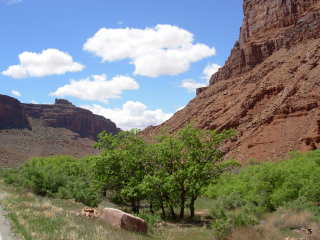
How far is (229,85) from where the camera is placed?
88.1 meters

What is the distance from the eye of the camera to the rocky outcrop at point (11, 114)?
144 meters

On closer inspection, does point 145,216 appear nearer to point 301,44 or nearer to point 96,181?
point 96,181

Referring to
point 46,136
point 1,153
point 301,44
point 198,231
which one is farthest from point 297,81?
point 46,136

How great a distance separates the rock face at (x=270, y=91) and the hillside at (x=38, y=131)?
4094 centimetres

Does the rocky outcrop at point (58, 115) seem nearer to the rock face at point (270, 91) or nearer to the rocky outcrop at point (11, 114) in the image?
the rocky outcrop at point (11, 114)

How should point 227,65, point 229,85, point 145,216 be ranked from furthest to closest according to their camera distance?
point 227,65 → point 229,85 → point 145,216

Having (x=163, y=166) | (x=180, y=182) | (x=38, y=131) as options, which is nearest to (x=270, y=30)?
(x=163, y=166)

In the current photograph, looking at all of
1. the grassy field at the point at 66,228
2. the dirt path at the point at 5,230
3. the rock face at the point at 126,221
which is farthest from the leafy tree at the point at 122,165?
the dirt path at the point at 5,230

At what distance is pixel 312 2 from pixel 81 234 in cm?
9353

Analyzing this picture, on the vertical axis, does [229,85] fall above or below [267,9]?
below

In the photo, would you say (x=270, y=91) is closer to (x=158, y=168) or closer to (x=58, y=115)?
(x=158, y=168)

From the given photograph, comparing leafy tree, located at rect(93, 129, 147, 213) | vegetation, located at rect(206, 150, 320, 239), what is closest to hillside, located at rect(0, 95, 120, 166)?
leafy tree, located at rect(93, 129, 147, 213)

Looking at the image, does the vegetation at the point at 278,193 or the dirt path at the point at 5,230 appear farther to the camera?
the vegetation at the point at 278,193

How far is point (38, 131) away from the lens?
5807 inches
